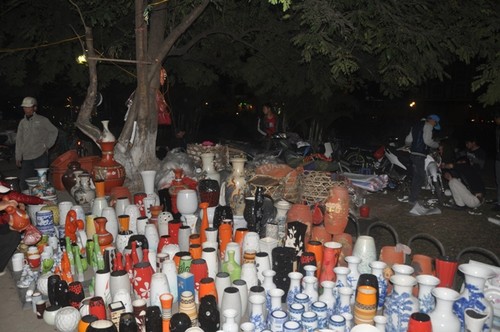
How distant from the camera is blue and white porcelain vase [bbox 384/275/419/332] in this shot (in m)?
2.13

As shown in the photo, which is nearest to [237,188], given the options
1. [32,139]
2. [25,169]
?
[32,139]

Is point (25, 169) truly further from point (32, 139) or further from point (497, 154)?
point (497, 154)

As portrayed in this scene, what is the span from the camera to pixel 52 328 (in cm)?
275

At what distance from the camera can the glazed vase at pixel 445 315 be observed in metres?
1.94

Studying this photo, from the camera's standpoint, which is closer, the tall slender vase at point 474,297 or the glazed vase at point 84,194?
the tall slender vase at point 474,297

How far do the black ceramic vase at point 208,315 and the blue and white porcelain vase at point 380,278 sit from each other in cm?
100

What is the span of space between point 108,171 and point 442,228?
476cm

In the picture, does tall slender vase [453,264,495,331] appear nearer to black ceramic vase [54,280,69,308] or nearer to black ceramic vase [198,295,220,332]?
black ceramic vase [198,295,220,332]

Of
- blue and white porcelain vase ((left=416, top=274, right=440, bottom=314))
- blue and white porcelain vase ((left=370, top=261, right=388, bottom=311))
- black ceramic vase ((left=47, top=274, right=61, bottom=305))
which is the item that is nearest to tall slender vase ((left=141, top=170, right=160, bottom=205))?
black ceramic vase ((left=47, top=274, right=61, bottom=305))

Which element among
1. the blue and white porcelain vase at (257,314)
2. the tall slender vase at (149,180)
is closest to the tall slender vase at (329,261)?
the blue and white porcelain vase at (257,314)

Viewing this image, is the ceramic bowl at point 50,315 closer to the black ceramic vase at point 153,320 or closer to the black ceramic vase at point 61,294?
the black ceramic vase at point 61,294

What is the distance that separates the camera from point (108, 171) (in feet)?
17.4

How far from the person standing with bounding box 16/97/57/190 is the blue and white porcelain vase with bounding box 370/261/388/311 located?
17.4ft

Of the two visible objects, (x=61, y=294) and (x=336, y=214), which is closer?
(x=61, y=294)
